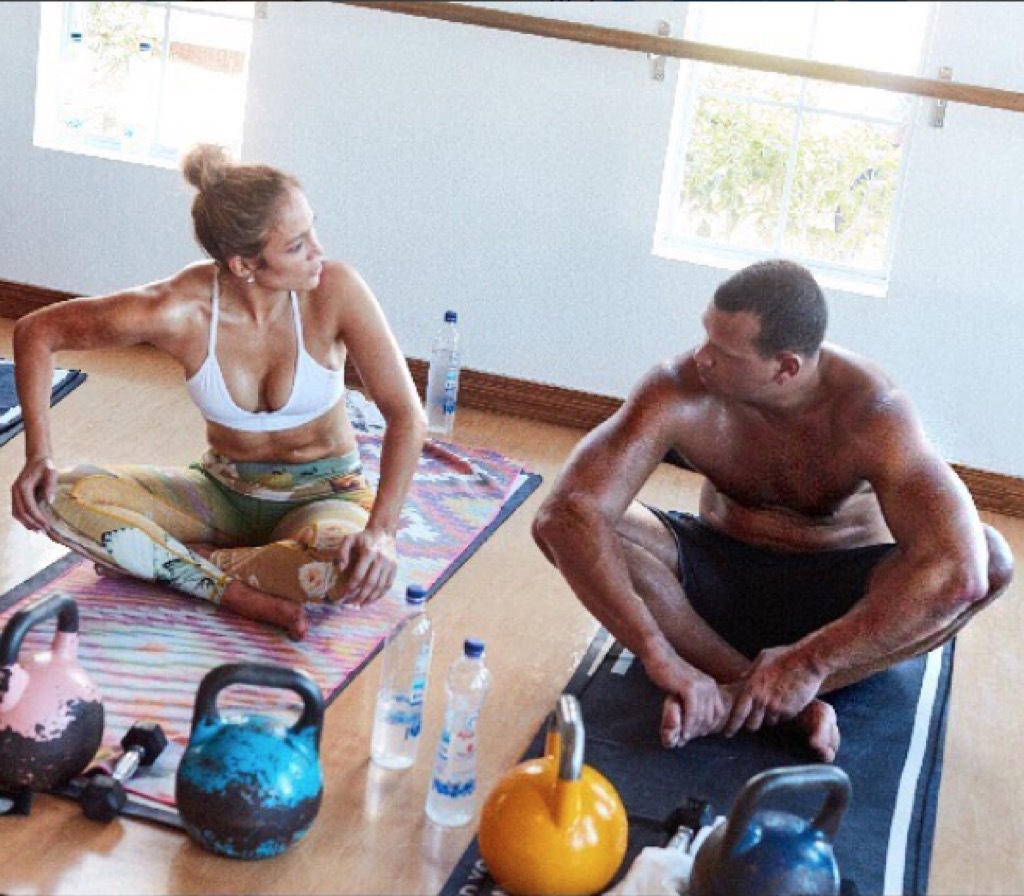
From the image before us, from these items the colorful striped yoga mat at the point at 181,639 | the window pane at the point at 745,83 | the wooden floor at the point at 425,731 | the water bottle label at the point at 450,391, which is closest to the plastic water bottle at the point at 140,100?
the wooden floor at the point at 425,731

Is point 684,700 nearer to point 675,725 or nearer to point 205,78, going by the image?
point 675,725

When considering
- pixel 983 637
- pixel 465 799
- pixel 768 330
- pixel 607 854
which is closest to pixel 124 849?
pixel 465 799

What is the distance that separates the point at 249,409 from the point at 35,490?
15.2 inches

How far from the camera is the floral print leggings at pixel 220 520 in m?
3.05

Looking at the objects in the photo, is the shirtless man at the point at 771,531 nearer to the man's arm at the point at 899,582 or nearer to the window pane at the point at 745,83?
the man's arm at the point at 899,582

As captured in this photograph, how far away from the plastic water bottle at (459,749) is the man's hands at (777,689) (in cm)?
48

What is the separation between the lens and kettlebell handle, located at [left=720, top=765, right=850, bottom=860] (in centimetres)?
214

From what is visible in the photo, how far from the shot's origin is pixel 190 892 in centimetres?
225

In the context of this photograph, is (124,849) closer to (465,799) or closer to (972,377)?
(465,799)

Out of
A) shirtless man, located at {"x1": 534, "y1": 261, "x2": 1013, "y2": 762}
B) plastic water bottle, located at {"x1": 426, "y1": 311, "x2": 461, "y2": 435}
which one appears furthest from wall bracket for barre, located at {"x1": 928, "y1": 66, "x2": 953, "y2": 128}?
shirtless man, located at {"x1": 534, "y1": 261, "x2": 1013, "y2": 762}

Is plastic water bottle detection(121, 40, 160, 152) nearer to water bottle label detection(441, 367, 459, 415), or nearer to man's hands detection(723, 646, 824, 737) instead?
water bottle label detection(441, 367, 459, 415)

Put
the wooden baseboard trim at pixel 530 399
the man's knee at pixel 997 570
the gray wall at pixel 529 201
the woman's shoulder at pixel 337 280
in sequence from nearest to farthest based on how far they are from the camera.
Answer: the man's knee at pixel 997 570 → the woman's shoulder at pixel 337 280 → the gray wall at pixel 529 201 → the wooden baseboard trim at pixel 530 399

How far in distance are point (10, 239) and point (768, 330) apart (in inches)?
104

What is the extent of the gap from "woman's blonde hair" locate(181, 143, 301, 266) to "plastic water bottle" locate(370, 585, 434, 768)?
0.70 m
